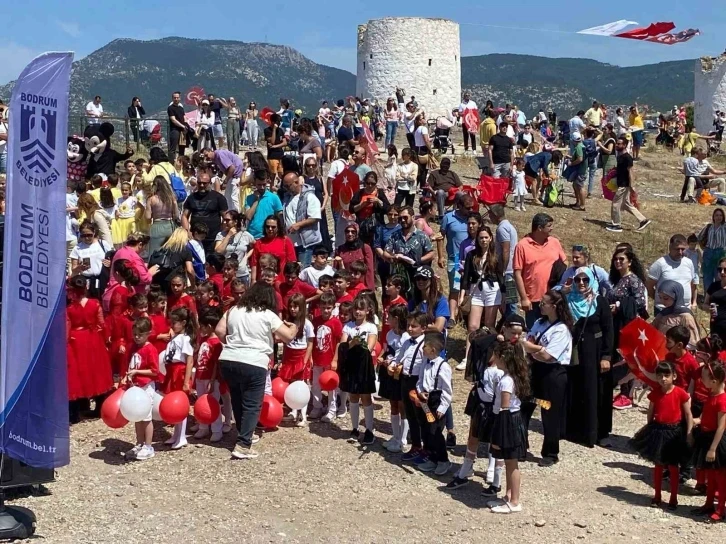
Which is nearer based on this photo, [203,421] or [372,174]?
[203,421]

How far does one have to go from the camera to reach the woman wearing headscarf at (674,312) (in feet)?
33.8

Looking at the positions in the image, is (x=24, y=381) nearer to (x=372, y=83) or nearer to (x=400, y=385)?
(x=400, y=385)

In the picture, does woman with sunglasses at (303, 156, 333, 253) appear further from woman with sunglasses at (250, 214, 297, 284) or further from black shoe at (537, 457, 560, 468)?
black shoe at (537, 457, 560, 468)

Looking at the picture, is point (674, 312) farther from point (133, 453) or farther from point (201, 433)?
point (133, 453)

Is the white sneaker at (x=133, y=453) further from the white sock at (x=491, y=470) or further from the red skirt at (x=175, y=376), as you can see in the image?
the white sock at (x=491, y=470)

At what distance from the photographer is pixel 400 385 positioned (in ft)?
29.5

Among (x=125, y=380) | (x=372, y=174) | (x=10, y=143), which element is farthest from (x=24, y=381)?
(x=372, y=174)

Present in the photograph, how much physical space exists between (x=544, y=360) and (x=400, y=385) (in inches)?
51.9

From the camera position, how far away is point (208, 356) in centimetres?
929

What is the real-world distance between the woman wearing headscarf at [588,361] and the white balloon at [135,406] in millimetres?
3924

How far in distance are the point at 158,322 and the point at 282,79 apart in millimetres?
150406

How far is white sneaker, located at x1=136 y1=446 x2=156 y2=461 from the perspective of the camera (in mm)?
8938

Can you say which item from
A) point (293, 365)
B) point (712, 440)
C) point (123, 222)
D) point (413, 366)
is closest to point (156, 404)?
point (293, 365)

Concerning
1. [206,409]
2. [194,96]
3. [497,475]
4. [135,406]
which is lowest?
[497,475]
